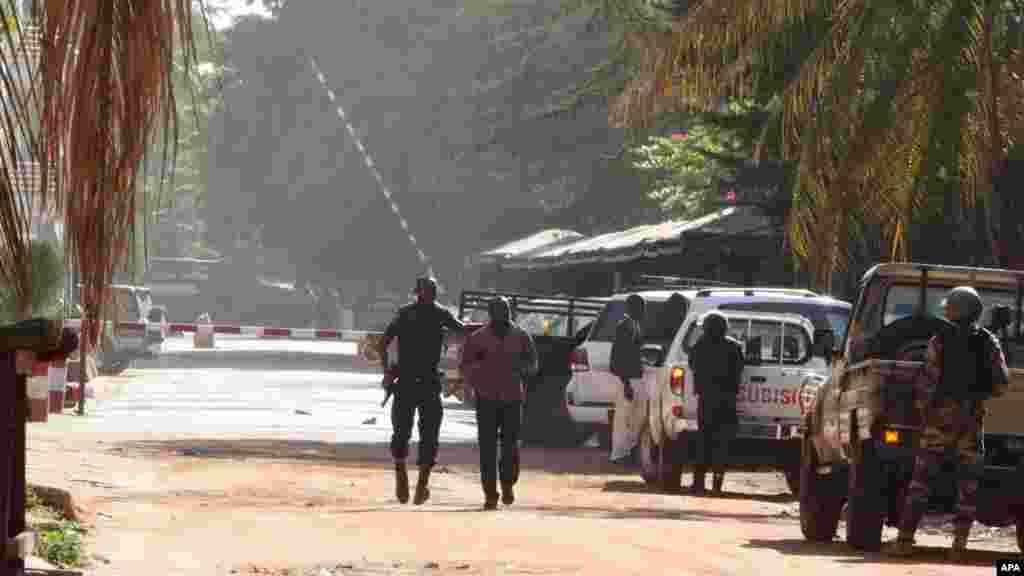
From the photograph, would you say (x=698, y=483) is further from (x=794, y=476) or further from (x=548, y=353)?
(x=548, y=353)

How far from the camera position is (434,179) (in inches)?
2788

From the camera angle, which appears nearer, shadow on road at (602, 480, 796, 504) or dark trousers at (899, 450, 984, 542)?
dark trousers at (899, 450, 984, 542)

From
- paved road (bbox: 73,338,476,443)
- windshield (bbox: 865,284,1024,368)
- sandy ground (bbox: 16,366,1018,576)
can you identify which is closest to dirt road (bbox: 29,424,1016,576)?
sandy ground (bbox: 16,366,1018,576)

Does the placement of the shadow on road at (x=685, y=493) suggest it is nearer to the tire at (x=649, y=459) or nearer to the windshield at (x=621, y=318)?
the tire at (x=649, y=459)

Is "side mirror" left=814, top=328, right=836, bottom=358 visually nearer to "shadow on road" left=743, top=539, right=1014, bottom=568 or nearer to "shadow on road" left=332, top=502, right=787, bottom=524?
"shadow on road" left=743, top=539, right=1014, bottom=568

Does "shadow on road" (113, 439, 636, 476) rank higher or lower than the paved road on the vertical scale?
higher

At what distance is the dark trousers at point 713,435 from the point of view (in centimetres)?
1992

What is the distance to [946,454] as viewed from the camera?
502 inches

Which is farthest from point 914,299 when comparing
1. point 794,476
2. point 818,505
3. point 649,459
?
point 649,459

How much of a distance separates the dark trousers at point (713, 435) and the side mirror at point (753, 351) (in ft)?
1.86

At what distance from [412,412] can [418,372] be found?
0.38 meters

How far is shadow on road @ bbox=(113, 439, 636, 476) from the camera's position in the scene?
2442 cm

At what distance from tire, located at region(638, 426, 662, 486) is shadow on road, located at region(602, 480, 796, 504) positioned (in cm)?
10

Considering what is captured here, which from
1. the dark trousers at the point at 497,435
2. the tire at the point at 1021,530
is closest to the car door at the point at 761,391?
the dark trousers at the point at 497,435
